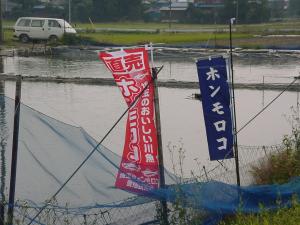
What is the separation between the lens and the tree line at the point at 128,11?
5559 cm

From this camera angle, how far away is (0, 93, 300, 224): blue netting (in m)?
6.04

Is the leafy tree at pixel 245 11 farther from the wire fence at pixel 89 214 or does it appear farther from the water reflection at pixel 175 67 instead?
the wire fence at pixel 89 214

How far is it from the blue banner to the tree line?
48788mm

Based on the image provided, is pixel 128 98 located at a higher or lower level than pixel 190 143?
higher

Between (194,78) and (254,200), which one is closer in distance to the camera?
(254,200)

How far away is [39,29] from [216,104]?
2621cm

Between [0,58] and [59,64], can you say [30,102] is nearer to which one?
[59,64]

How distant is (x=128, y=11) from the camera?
209 feet

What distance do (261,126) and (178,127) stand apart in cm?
166

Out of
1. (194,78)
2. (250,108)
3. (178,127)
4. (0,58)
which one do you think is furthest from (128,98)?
(0,58)

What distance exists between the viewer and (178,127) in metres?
12.7

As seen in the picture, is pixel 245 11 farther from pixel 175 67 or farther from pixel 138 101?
pixel 138 101

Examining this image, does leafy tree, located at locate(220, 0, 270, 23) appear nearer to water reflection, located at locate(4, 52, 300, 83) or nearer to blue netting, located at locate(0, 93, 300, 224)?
water reflection, located at locate(4, 52, 300, 83)

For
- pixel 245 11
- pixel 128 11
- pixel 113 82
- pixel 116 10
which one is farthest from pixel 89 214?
pixel 128 11
